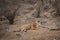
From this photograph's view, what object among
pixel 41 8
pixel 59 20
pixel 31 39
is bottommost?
pixel 31 39

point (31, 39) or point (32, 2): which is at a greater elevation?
point (32, 2)

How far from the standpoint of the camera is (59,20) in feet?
10.6

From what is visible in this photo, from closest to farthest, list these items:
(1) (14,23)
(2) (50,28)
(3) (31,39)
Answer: (3) (31,39), (2) (50,28), (1) (14,23)

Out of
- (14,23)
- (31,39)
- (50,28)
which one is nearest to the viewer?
(31,39)

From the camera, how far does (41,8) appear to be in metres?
3.52

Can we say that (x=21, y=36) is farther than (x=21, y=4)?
Result: No

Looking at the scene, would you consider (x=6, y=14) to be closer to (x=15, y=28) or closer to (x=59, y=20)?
(x=15, y=28)

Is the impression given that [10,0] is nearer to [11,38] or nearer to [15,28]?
[15,28]

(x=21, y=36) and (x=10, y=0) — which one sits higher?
(x=10, y=0)

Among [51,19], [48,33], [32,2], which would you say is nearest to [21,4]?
[32,2]

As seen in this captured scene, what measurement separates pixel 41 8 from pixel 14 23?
76 cm

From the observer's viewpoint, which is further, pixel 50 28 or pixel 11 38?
pixel 50 28

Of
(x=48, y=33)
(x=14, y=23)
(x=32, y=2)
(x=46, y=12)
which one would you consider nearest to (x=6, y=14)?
(x=14, y=23)

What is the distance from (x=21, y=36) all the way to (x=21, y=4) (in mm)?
967
